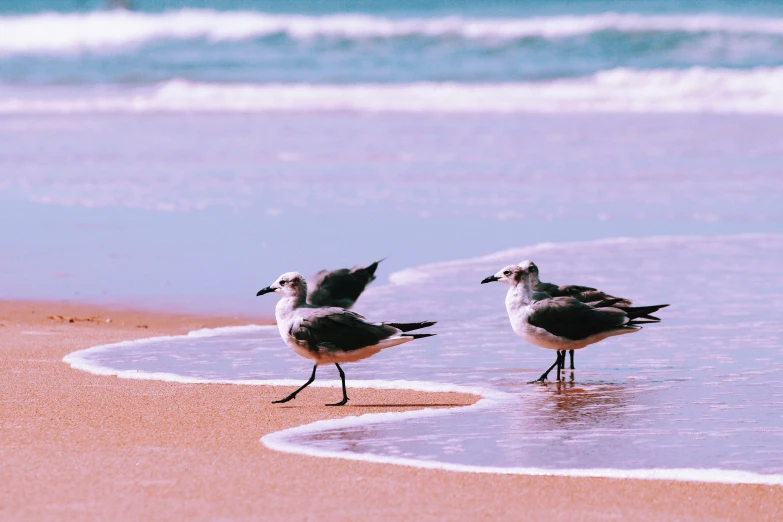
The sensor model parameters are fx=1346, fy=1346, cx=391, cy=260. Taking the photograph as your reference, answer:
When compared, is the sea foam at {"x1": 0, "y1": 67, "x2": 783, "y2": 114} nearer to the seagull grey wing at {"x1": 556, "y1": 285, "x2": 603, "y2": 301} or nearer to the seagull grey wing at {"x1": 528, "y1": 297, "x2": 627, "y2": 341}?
the seagull grey wing at {"x1": 556, "y1": 285, "x2": 603, "y2": 301}

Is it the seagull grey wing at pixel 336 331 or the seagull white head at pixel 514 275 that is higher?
the seagull white head at pixel 514 275

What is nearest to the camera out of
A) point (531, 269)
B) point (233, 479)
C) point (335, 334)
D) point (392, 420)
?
point (233, 479)

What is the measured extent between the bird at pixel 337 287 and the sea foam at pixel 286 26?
30.7 meters

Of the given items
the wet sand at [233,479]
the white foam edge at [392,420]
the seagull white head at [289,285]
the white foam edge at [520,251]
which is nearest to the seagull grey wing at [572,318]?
the white foam edge at [392,420]

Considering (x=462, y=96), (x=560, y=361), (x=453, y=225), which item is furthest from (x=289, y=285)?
(x=462, y=96)

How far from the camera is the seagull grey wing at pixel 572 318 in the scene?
23.2 feet

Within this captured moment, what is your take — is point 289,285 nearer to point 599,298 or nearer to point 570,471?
point 599,298

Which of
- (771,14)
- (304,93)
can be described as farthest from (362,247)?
(771,14)

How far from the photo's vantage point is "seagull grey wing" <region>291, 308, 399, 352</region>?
6.46 meters

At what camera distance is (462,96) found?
89.0 feet

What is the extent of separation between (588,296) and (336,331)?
1728 millimetres

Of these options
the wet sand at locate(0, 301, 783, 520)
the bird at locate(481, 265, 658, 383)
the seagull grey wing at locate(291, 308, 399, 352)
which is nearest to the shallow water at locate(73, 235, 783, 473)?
the bird at locate(481, 265, 658, 383)

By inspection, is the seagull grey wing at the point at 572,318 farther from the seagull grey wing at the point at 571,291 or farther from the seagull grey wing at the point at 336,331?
the seagull grey wing at the point at 336,331

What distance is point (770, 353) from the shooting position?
7438mm
